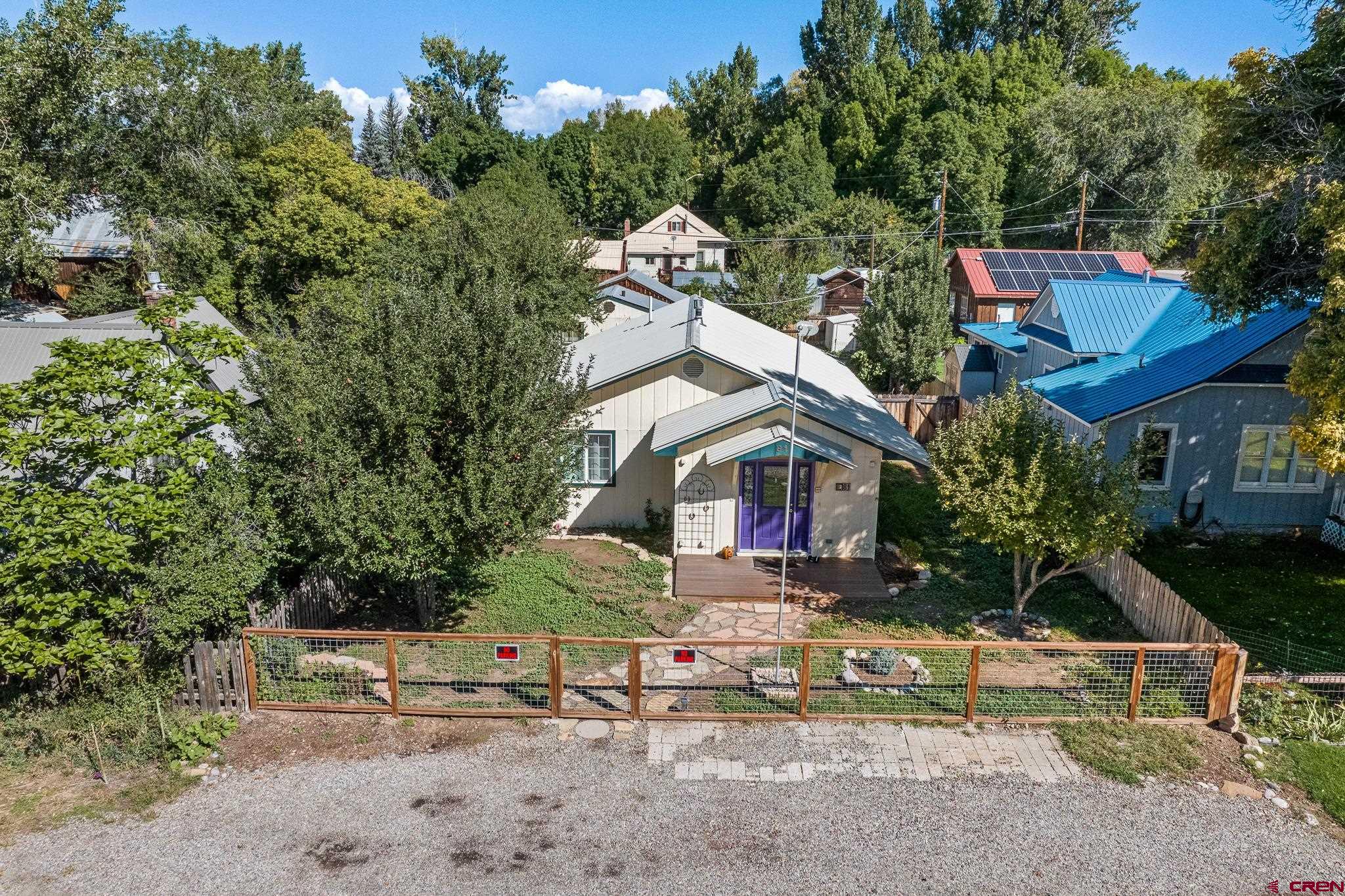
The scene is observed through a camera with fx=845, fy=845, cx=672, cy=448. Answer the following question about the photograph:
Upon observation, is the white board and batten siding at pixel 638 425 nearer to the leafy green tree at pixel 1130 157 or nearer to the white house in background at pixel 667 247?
the leafy green tree at pixel 1130 157

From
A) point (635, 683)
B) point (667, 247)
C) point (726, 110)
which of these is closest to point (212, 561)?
point (635, 683)

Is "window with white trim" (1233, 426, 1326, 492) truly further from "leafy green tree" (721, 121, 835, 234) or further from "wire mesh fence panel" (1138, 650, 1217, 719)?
"leafy green tree" (721, 121, 835, 234)

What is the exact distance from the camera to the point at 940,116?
220 ft

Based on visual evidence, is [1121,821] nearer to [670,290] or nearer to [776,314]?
[776,314]

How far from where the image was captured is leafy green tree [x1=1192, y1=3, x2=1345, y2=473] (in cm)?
1180

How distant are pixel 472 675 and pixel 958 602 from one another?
862cm

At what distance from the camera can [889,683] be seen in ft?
37.1

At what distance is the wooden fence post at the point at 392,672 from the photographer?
1070 centimetres

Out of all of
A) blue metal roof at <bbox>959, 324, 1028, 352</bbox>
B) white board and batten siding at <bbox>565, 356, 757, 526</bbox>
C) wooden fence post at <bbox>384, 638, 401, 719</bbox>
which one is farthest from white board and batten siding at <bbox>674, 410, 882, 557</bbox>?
blue metal roof at <bbox>959, 324, 1028, 352</bbox>

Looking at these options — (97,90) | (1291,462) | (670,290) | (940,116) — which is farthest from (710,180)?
(1291,462)

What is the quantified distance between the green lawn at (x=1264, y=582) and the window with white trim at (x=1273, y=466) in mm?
1105

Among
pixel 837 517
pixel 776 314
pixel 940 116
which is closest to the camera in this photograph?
pixel 837 517

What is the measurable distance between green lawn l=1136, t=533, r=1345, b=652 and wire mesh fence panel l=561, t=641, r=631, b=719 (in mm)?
9902

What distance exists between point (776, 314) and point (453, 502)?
3010cm
